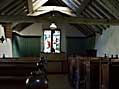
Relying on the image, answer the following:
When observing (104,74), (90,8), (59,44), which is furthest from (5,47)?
(104,74)

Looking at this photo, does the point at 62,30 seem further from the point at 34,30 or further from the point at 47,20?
the point at 47,20

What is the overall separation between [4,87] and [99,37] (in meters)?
12.2

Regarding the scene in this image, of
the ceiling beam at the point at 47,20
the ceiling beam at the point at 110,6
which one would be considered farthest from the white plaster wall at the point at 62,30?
the ceiling beam at the point at 110,6

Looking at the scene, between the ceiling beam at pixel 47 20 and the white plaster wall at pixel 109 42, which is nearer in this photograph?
the ceiling beam at pixel 47 20

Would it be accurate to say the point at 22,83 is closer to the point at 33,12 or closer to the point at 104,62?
the point at 104,62

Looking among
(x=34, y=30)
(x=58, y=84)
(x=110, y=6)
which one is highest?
(x=110, y=6)

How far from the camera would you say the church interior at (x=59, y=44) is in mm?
3477

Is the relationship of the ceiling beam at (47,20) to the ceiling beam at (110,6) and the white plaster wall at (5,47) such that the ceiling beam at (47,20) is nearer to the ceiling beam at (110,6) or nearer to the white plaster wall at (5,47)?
the ceiling beam at (110,6)

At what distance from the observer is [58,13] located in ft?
52.7

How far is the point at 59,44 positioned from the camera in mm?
16734

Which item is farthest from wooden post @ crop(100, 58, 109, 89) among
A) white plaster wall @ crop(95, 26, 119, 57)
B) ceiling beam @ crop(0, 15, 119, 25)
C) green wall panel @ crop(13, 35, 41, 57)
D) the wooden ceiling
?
green wall panel @ crop(13, 35, 41, 57)

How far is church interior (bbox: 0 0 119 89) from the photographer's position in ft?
11.4

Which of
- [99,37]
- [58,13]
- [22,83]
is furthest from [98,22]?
[22,83]

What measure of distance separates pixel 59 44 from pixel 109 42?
17.1 feet
